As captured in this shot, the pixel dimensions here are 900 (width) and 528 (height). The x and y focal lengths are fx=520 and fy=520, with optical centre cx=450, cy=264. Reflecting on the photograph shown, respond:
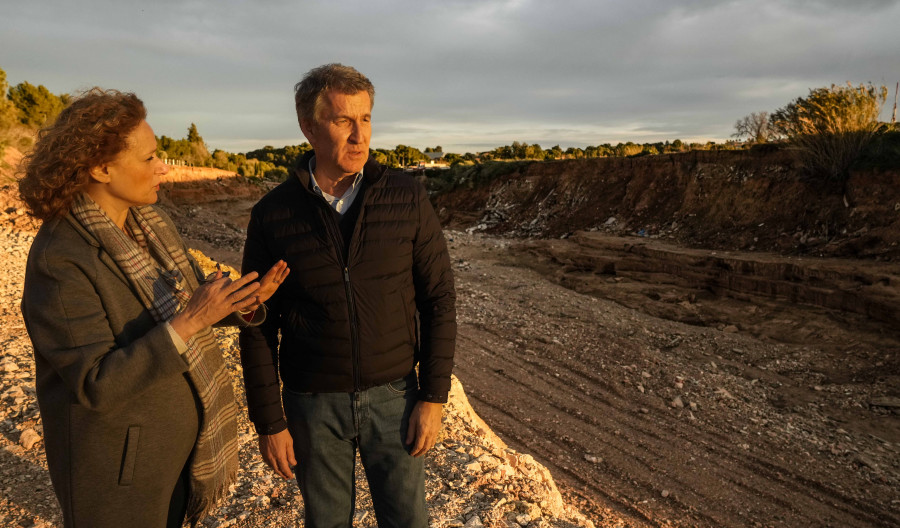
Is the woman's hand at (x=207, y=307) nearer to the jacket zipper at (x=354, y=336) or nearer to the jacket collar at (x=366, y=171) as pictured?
the jacket zipper at (x=354, y=336)

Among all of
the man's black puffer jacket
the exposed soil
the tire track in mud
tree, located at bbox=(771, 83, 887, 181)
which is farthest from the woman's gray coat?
tree, located at bbox=(771, 83, 887, 181)

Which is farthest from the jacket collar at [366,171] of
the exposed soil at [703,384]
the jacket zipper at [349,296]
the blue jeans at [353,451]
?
the exposed soil at [703,384]

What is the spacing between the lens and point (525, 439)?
6.34 m

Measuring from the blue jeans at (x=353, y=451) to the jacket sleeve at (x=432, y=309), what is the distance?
12cm

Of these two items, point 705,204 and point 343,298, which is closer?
point 343,298

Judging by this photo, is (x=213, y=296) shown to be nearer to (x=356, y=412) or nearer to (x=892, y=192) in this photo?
(x=356, y=412)

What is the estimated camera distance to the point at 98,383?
55.2 inches

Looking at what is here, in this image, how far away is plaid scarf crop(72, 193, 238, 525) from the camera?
1.58 meters

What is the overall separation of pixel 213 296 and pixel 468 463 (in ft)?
9.01

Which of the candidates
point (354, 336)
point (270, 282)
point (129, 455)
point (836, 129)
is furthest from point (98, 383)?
point (836, 129)

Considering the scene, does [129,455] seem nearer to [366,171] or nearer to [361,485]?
[366,171]

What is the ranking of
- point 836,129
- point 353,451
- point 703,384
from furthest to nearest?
point 836,129
point 703,384
point 353,451

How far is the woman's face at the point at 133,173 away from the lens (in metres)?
1.64

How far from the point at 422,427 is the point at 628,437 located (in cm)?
537
